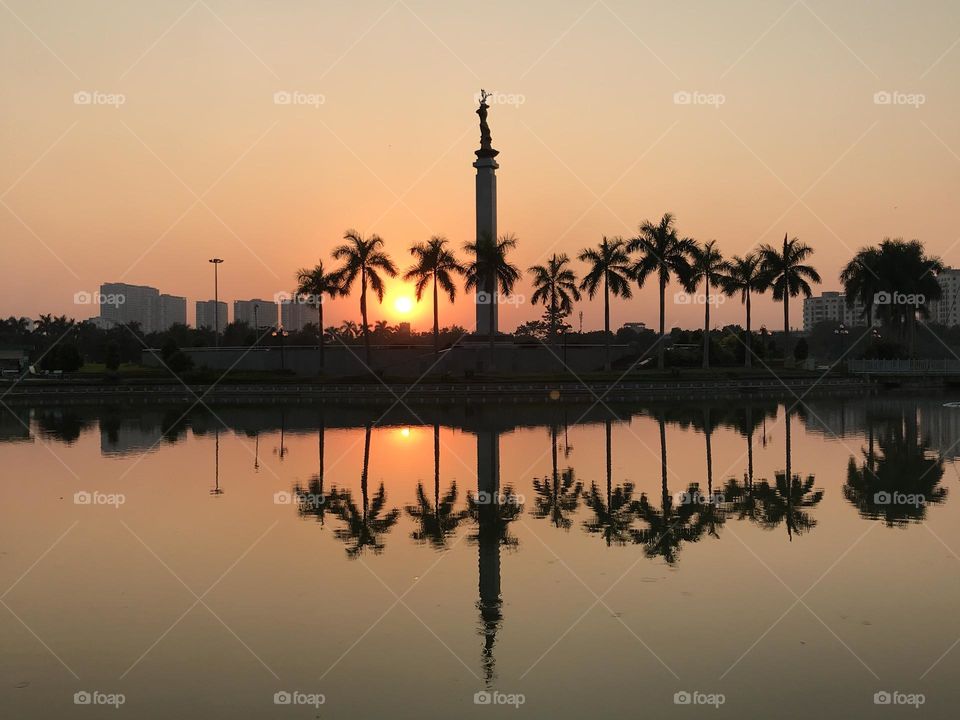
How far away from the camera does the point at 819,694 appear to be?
9.25 meters

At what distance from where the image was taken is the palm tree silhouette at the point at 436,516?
1655 cm

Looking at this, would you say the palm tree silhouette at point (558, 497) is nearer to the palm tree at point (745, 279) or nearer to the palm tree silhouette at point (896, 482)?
the palm tree silhouette at point (896, 482)

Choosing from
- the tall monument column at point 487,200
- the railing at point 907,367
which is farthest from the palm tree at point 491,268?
the railing at point 907,367

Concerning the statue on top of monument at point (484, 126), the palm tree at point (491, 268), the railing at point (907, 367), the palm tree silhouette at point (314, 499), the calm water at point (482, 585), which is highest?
the statue on top of monument at point (484, 126)

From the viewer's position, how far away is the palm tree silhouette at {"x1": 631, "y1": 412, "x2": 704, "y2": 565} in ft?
50.7

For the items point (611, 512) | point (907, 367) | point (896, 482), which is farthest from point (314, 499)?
point (907, 367)

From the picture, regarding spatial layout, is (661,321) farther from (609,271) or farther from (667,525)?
(667,525)

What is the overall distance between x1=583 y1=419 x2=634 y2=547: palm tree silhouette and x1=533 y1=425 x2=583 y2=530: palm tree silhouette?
346mm

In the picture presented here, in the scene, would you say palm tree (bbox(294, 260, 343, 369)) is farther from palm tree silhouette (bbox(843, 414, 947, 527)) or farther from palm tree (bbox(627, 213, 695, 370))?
palm tree silhouette (bbox(843, 414, 947, 527))

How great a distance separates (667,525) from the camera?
56.5 feet

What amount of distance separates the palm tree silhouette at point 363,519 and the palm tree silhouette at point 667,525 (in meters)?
4.69

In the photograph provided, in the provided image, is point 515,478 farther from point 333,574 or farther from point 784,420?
point 784,420

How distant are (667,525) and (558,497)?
379 cm

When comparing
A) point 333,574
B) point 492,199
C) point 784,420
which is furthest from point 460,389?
point 333,574
